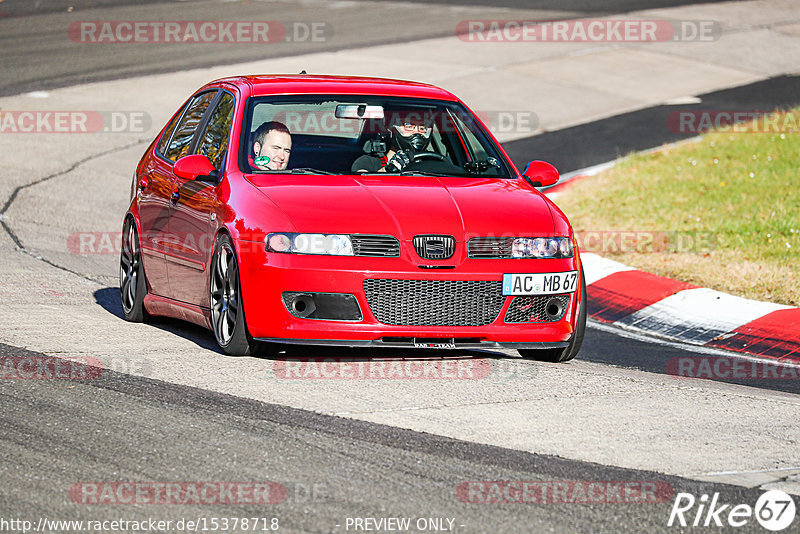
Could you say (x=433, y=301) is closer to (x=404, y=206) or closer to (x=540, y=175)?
(x=404, y=206)

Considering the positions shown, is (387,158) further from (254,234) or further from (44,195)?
(44,195)

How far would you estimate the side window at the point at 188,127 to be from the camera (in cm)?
876

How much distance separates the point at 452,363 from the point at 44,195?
7.70 meters

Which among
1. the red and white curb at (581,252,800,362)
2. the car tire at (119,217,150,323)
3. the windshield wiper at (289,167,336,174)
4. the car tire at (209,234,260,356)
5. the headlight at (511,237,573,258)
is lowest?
the red and white curb at (581,252,800,362)

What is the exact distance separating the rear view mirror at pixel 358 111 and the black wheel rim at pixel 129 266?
→ 168 cm

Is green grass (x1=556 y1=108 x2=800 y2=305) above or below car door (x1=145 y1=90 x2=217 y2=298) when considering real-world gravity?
below

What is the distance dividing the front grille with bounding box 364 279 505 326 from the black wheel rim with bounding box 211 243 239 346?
78cm

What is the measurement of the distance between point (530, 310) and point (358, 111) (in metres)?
1.89

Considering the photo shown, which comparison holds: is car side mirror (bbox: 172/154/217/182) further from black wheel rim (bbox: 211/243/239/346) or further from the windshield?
black wheel rim (bbox: 211/243/239/346)

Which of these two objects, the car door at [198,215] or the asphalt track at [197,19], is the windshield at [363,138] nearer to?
the car door at [198,215]

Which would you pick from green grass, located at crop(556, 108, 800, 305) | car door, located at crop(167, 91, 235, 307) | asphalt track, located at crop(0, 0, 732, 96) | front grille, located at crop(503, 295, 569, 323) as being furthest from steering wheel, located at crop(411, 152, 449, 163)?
asphalt track, located at crop(0, 0, 732, 96)

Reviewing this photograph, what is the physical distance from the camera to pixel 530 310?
723cm

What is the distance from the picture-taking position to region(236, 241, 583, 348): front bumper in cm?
688

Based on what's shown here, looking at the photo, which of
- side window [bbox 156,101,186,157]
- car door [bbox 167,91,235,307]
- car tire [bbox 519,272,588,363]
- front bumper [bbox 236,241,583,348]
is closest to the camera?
front bumper [bbox 236,241,583,348]
